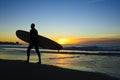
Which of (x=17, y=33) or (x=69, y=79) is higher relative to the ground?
(x=17, y=33)

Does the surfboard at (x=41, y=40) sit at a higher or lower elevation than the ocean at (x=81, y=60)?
higher

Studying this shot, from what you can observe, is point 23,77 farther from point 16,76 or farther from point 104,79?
point 104,79

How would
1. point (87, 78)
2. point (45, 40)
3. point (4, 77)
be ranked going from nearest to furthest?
point (4, 77)
point (87, 78)
point (45, 40)

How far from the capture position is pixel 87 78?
7.98 metres

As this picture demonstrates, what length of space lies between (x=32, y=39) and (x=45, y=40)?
3.18 metres

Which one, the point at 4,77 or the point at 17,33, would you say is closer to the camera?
the point at 4,77

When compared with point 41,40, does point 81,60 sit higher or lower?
lower

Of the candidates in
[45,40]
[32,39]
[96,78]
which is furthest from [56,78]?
[45,40]

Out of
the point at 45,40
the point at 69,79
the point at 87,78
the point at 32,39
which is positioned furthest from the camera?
the point at 45,40

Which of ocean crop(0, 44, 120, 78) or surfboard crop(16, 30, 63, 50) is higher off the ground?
surfboard crop(16, 30, 63, 50)

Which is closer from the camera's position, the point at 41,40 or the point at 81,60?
the point at 41,40

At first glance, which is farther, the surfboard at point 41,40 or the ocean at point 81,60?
the surfboard at point 41,40

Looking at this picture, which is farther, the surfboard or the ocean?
the surfboard

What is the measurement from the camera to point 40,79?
715 centimetres
